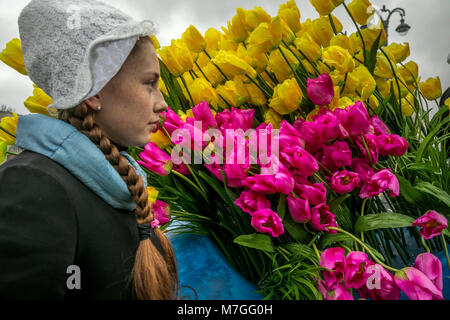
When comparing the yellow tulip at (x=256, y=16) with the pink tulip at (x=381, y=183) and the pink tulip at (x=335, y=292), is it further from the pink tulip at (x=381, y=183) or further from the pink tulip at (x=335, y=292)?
the pink tulip at (x=335, y=292)

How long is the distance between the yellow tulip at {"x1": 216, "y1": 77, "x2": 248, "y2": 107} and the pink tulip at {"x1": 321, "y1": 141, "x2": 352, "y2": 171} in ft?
0.73

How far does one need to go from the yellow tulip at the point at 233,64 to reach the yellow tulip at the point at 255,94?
0.14 feet

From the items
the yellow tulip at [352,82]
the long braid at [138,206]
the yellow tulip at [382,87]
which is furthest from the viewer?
the yellow tulip at [382,87]

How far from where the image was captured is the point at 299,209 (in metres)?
0.54

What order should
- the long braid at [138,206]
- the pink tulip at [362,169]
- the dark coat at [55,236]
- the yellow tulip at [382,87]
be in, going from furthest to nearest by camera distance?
the yellow tulip at [382,87] < the pink tulip at [362,169] < the long braid at [138,206] < the dark coat at [55,236]

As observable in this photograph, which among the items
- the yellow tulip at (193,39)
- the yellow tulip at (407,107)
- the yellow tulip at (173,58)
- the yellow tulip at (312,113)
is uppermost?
the yellow tulip at (193,39)

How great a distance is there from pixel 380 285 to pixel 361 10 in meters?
0.63

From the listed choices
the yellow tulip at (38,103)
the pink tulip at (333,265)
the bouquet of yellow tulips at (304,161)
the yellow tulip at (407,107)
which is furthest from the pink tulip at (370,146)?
the yellow tulip at (38,103)

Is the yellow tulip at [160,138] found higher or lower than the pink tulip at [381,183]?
higher

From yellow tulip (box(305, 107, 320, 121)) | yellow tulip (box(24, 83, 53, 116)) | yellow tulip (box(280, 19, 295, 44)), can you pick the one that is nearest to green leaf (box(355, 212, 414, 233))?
yellow tulip (box(305, 107, 320, 121))

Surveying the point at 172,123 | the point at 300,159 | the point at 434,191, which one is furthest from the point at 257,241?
the point at 434,191

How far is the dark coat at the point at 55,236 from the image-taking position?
38cm

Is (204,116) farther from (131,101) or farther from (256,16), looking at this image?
(256,16)
